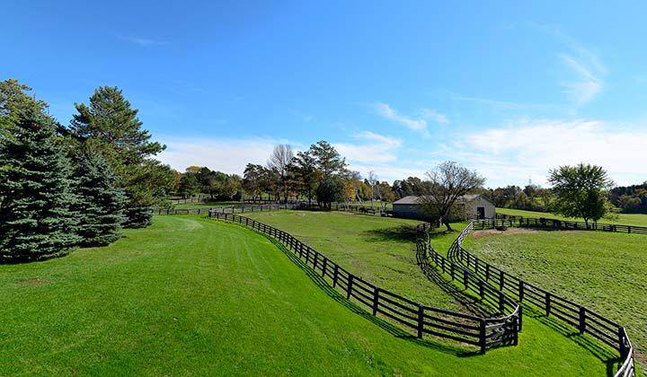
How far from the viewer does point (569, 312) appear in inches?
628

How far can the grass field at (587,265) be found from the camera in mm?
16844

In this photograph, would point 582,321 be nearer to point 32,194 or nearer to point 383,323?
point 383,323

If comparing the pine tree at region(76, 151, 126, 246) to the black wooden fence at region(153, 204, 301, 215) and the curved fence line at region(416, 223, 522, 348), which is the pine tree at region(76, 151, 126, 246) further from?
the black wooden fence at region(153, 204, 301, 215)

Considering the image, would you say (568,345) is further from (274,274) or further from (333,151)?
(333,151)

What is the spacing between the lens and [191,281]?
14289 millimetres

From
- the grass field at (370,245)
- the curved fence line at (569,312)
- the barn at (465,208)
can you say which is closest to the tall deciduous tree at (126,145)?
the grass field at (370,245)

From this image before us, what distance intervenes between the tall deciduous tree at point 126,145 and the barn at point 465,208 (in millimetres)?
35080

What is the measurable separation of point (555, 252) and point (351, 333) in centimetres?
2867

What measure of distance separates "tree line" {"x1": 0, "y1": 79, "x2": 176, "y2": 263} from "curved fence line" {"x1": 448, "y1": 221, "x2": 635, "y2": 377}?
21.8 m

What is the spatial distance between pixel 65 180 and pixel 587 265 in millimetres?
35606

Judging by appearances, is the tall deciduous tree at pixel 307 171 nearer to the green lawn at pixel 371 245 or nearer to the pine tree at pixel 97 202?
the green lawn at pixel 371 245

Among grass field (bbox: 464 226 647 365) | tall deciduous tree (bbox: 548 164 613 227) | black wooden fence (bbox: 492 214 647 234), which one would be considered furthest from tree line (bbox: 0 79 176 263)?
tall deciduous tree (bbox: 548 164 613 227)

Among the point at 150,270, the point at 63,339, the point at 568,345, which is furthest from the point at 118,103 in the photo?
the point at 568,345

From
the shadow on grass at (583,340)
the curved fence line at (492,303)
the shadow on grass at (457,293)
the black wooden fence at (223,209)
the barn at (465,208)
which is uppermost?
the barn at (465,208)
